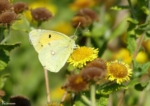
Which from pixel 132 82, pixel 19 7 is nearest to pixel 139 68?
pixel 132 82

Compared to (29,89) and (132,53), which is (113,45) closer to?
(29,89)

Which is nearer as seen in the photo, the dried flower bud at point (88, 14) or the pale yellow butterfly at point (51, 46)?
the pale yellow butterfly at point (51, 46)

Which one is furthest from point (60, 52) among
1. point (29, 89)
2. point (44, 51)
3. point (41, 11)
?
point (29, 89)

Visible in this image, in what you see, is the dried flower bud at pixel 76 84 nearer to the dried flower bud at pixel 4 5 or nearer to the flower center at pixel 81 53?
the flower center at pixel 81 53

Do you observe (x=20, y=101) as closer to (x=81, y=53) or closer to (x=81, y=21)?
(x=81, y=53)

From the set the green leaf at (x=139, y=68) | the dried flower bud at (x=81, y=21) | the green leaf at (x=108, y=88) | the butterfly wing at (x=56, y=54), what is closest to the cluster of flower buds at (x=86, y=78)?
the green leaf at (x=108, y=88)

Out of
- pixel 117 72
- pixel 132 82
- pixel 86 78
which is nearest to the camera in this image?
pixel 86 78
